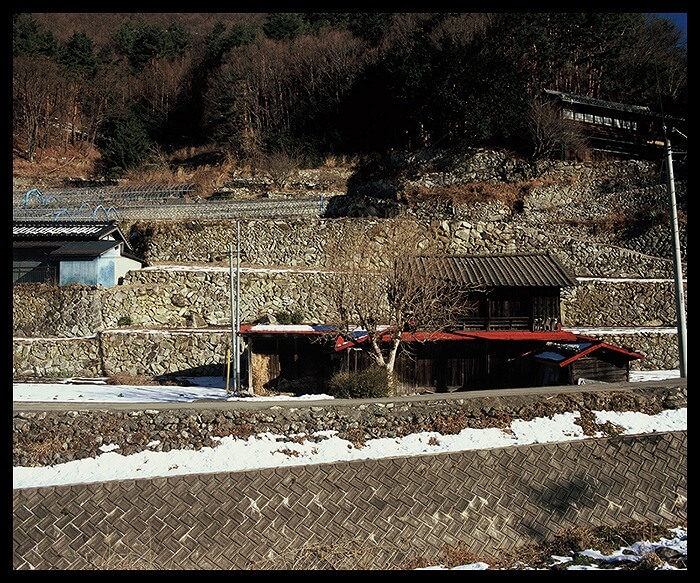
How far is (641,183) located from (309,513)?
1219 inches

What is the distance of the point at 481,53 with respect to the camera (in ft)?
111

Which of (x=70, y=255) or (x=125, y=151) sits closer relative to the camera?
(x=70, y=255)

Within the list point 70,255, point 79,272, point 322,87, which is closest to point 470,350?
point 79,272

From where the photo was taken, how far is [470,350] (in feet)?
61.7

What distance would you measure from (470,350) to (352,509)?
1012 cm

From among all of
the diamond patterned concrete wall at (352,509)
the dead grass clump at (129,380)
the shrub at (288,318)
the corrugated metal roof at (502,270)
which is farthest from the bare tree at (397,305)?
the dead grass clump at (129,380)

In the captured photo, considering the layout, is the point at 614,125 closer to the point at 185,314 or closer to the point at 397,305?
the point at 397,305

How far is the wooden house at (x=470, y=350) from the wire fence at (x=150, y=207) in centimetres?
1343

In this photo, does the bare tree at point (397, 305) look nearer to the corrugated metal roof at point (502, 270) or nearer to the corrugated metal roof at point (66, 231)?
the corrugated metal roof at point (502, 270)

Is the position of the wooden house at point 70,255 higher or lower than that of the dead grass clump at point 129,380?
higher

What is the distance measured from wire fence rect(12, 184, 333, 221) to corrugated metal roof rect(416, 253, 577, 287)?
12.7 meters

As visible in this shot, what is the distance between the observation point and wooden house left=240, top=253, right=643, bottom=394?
1791cm

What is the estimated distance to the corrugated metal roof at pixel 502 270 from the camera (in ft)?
64.3

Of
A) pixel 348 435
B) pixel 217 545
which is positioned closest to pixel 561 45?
pixel 348 435
